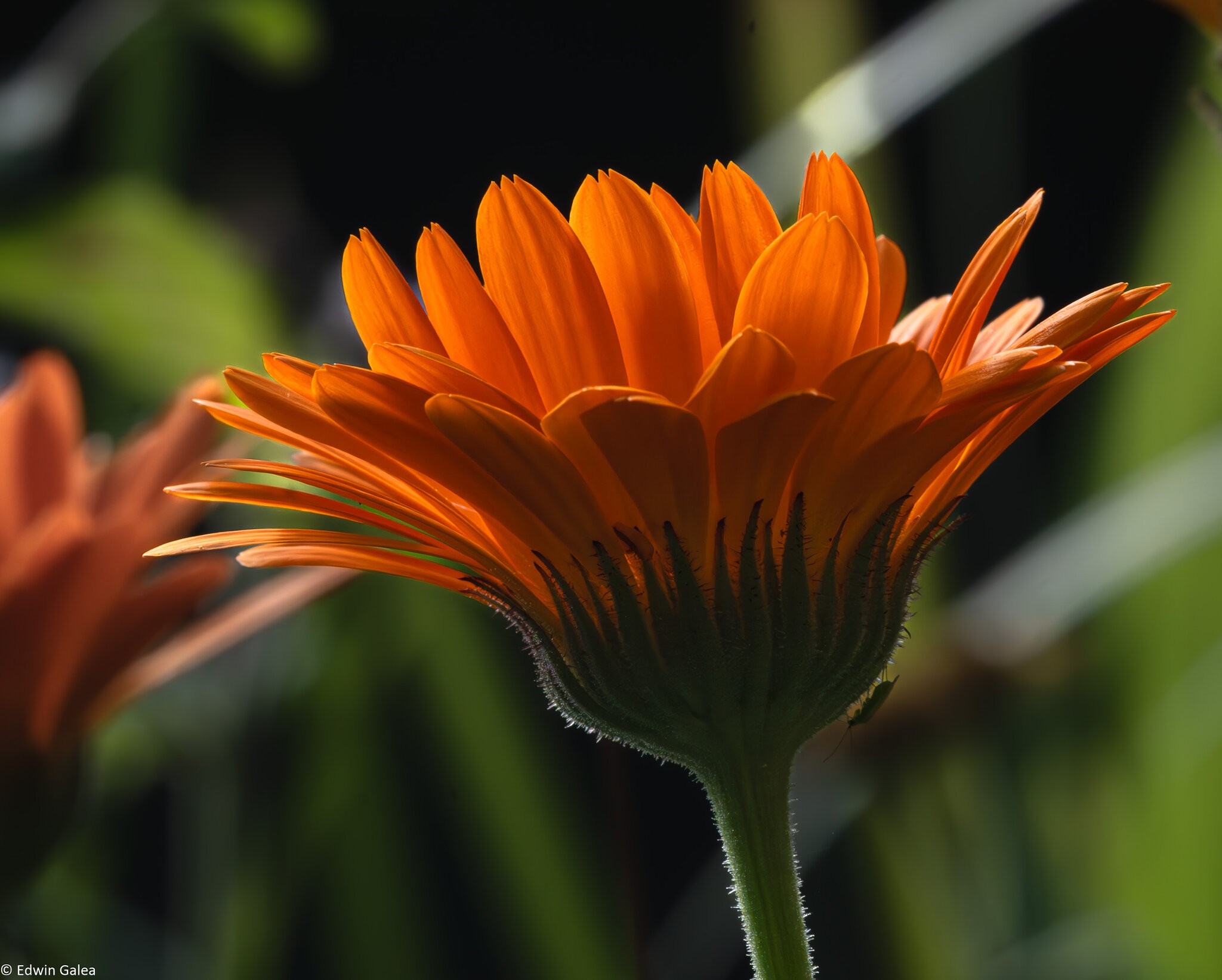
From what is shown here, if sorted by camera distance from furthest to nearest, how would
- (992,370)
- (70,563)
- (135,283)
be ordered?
(135,283), (70,563), (992,370)

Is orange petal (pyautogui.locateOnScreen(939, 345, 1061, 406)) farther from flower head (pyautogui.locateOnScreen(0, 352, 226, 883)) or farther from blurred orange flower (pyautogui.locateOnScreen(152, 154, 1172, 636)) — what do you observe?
flower head (pyautogui.locateOnScreen(0, 352, 226, 883))

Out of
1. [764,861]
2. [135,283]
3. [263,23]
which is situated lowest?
[764,861]

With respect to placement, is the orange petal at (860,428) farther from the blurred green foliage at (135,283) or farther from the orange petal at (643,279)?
the blurred green foliage at (135,283)

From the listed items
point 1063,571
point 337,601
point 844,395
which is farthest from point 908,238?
point 844,395

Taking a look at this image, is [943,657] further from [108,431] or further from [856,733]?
[108,431]

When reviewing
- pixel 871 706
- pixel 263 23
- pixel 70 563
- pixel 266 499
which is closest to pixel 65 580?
pixel 70 563

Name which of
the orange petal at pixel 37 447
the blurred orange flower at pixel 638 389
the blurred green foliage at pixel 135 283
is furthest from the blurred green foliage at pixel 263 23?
the blurred orange flower at pixel 638 389

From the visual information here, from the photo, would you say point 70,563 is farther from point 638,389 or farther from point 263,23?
point 263,23
